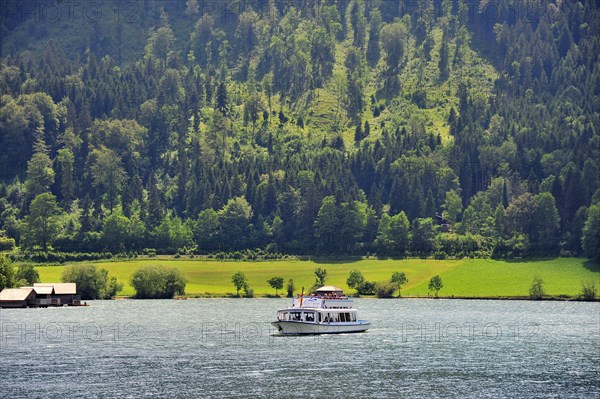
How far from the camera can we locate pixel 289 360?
415 ft

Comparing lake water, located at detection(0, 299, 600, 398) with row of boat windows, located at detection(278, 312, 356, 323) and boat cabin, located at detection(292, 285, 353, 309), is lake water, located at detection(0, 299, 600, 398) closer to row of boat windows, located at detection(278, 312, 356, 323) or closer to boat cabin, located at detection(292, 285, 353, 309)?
row of boat windows, located at detection(278, 312, 356, 323)

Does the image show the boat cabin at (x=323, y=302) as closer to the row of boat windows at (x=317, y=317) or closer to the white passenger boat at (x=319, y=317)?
the white passenger boat at (x=319, y=317)

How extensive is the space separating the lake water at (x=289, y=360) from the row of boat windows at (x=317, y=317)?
15.5 feet

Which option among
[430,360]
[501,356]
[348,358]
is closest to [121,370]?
[348,358]

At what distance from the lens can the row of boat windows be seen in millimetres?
166250

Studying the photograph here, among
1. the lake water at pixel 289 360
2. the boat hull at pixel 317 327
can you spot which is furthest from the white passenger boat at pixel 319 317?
the lake water at pixel 289 360

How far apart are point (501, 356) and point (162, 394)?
49.5 meters

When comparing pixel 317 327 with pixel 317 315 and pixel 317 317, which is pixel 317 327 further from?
pixel 317 315

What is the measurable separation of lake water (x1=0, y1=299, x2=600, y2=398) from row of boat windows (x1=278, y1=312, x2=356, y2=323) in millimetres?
4710

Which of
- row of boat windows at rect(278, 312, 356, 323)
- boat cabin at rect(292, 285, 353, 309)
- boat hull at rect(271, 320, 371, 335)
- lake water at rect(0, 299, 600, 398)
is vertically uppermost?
boat cabin at rect(292, 285, 353, 309)

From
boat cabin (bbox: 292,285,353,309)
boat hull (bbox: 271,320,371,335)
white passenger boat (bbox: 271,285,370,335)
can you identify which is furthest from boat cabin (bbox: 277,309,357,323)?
boat cabin (bbox: 292,285,353,309)

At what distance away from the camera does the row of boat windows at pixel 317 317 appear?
16625 cm

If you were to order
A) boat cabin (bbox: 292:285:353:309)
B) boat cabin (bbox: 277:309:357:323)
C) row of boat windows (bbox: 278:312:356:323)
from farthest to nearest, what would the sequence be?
1. boat cabin (bbox: 292:285:353:309)
2. row of boat windows (bbox: 278:312:356:323)
3. boat cabin (bbox: 277:309:357:323)

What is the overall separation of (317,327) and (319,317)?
1.96 meters
